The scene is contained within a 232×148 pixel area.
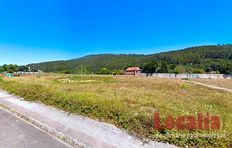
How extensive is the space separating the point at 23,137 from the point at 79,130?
1631 millimetres

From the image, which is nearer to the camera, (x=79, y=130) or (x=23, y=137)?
(x=23, y=137)

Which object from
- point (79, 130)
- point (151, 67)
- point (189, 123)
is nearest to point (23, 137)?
point (79, 130)

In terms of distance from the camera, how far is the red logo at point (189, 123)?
17.0 feet

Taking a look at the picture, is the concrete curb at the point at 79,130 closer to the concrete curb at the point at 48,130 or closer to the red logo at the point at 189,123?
the concrete curb at the point at 48,130

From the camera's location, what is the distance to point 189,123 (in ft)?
17.5

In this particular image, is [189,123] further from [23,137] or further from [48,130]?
[23,137]

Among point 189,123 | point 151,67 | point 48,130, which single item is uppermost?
point 151,67

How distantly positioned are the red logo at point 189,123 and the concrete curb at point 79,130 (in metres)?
0.84

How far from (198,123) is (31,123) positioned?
19.0 ft

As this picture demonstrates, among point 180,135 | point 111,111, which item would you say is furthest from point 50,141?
point 180,135

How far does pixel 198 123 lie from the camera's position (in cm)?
543

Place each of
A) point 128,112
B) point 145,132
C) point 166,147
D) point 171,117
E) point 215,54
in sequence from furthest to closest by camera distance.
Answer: point 215,54, point 128,112, point 171,117, point 145,132, point 166,147

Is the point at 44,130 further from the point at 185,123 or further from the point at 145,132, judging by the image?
the point at 185,123

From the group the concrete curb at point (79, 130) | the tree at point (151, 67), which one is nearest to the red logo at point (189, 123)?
the concrete curb at point (79, 130)
